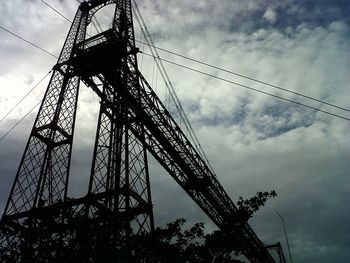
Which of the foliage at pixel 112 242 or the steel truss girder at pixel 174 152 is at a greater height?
the steel truss girder at pixel 174 152

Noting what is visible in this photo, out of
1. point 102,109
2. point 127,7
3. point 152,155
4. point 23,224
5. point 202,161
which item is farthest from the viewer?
point 202,161

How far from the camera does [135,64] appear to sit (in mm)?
16719

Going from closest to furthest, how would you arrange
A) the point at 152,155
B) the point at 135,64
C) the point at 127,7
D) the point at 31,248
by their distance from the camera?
the point at 31,248 → the point at 135,64 → the point at 127,7 → the point at 152,155

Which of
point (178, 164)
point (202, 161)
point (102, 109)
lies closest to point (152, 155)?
point (178, 164)

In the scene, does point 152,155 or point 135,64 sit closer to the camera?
point 135,64

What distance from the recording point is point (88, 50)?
16.5 metres

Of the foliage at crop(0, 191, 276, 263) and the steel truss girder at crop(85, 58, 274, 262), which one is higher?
the steel truss girder at crop(85, 58, 274, 262)

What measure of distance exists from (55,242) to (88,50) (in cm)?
892

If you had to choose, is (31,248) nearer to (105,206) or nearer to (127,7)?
(105,206)

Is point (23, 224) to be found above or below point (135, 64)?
below

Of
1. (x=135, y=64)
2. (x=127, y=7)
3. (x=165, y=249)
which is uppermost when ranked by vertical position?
(x=127, y=7)

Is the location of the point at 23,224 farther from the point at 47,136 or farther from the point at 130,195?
the point at 130,195

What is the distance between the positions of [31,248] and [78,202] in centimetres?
255

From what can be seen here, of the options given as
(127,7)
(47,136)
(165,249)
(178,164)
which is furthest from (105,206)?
(127,7)
